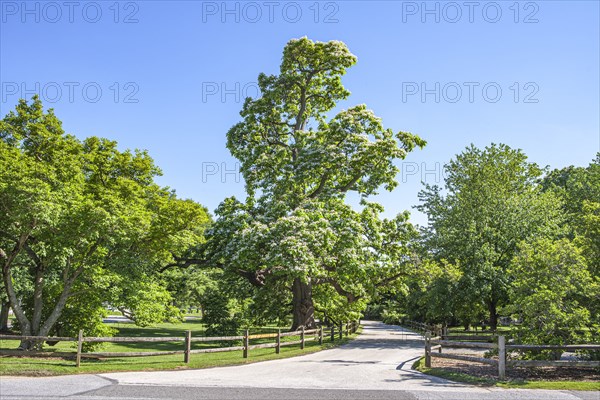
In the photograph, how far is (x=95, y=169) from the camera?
77.0 ft

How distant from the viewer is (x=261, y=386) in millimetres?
12289

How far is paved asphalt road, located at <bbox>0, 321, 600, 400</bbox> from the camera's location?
10906 millimetres

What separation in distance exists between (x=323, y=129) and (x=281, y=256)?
36.8 ft

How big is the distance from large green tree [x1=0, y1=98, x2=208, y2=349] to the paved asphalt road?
287 inches

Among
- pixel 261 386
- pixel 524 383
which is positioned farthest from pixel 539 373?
pixel 261 386

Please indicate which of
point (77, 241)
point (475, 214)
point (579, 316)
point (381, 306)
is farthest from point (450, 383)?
point (381, 306)

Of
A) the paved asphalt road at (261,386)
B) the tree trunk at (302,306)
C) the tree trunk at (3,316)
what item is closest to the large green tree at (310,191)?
the tree trunk at (302,306)

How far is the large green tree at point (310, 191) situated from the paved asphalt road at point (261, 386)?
960 cm

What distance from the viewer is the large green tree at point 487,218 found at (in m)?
31.4

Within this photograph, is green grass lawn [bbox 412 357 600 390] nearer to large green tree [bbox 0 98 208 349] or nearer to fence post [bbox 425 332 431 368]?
fence post [bbox 425 332 431 368]

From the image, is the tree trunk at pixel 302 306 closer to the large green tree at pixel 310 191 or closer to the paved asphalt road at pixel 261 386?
the large green tree at pixel 310 191

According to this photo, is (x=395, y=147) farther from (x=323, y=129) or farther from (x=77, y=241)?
(x=77, y=241)

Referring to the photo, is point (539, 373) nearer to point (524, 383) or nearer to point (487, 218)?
point (524, 383)

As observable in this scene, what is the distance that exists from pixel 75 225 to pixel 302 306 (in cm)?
1576
